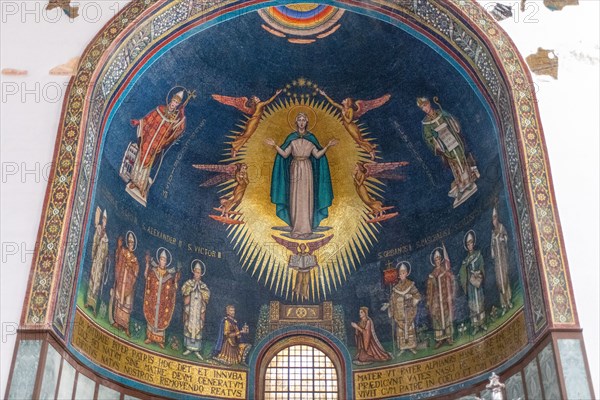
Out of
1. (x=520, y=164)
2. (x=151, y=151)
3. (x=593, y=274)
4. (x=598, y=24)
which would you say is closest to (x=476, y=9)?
(x=598, y=24)

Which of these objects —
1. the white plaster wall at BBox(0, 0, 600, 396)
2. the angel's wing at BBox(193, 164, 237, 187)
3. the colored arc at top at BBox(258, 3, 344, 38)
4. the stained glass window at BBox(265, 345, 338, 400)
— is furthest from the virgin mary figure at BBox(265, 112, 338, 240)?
the white plaster wall at BBox(0, 0, 600, 396)

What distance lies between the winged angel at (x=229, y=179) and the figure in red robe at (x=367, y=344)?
3.63 meters

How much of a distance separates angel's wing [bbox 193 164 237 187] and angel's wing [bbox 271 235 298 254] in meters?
1.76

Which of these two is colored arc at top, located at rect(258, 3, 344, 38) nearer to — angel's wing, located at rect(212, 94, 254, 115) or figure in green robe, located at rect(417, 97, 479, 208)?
angel's wing, located at rect(212, 94, 254, 115)

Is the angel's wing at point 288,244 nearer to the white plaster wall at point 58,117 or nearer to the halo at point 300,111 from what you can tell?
the halo at point 300,111

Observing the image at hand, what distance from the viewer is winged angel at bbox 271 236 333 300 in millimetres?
18688

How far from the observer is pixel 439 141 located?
1792 centimetres

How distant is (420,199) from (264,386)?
5.41 meters

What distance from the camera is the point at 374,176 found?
1889 cm

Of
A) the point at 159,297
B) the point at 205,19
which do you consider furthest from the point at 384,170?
the point at 159,297

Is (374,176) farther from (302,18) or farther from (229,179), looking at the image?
(302,18)

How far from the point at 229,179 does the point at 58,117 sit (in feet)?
15.3

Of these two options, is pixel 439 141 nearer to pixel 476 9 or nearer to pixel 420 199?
pixel 420 199

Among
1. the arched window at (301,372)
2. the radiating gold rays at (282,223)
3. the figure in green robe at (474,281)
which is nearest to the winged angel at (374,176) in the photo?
the radiating gold rays at (282,223)
